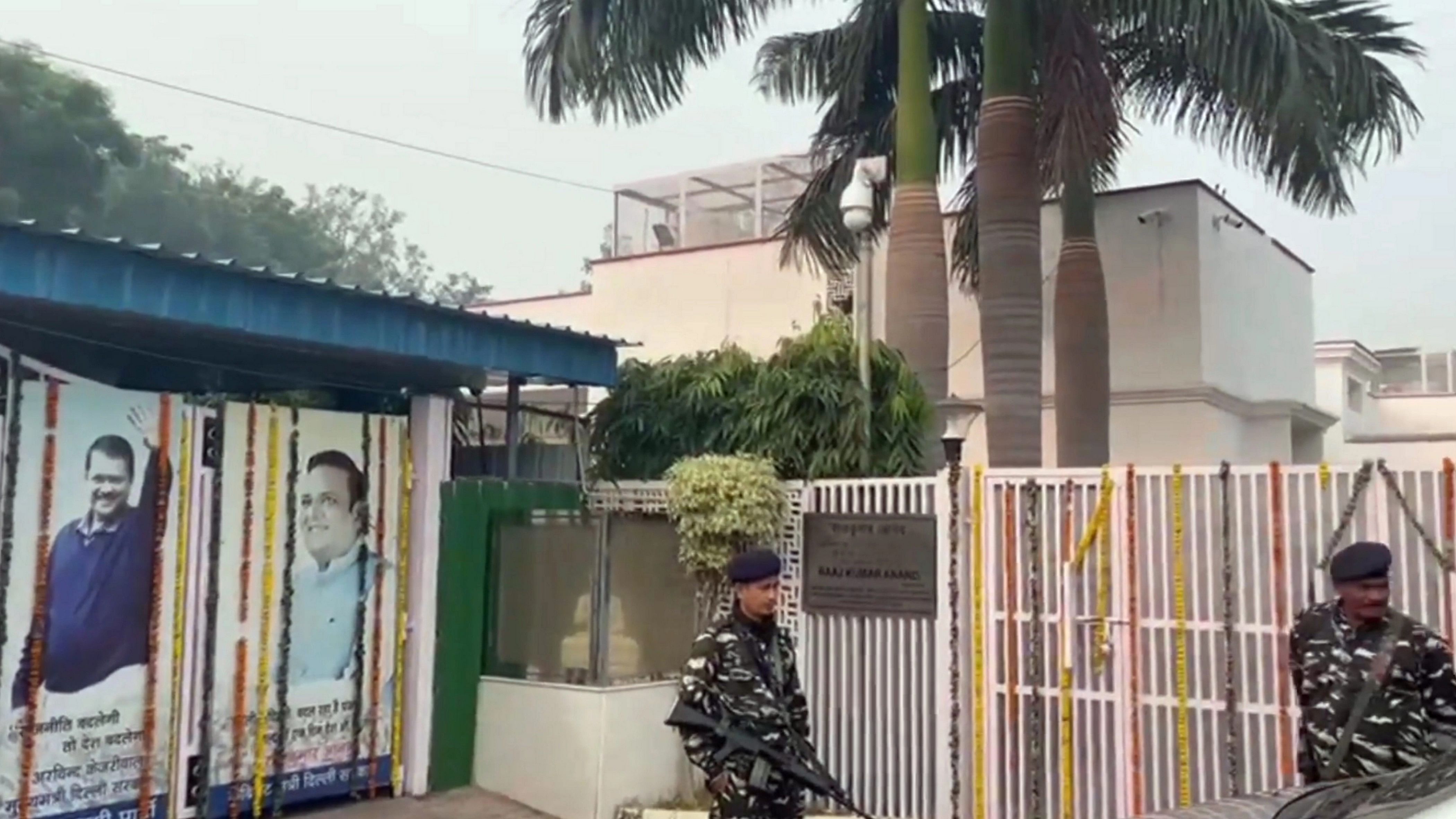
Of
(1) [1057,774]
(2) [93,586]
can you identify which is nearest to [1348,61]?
(1) [1057,774]

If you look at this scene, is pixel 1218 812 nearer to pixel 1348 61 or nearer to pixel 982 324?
pixel 982 324

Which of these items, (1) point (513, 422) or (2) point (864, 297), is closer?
(1) point (513, 422)

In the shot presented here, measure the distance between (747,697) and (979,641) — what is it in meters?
2.93

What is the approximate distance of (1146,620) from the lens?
21.5 ft

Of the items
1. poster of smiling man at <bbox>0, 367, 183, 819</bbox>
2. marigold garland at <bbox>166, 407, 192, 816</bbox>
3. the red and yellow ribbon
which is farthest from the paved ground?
poster of smiling man at <bbox>0, 367, 183, 819</bbox>

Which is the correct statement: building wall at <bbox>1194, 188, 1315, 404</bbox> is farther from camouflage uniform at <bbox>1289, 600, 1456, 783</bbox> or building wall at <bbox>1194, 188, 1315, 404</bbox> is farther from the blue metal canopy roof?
camouflage uniform at <bbox>1289, 600, 1456, 783</bbox>

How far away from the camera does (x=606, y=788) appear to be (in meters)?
7.50

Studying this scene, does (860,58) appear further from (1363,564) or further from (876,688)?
(1363,564)

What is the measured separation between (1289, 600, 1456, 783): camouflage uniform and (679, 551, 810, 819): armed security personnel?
5.67ft

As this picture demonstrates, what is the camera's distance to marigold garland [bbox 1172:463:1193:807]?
6.41m

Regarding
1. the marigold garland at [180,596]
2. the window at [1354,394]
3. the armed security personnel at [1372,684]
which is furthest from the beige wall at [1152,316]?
the armed security personnel at [1372,684]

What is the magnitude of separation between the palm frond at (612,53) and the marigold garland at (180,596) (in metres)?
4.75

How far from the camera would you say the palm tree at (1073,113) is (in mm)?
9586

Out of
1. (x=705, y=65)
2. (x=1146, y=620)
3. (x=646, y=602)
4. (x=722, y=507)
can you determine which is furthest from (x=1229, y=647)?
(x=705, y=65)
